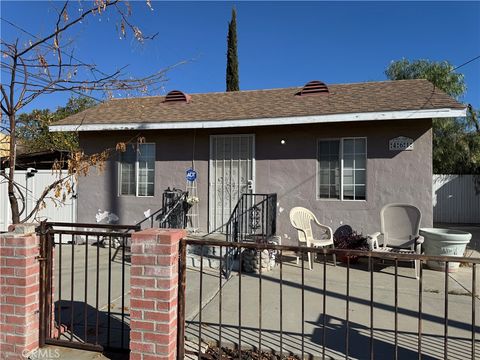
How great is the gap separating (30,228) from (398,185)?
683cm

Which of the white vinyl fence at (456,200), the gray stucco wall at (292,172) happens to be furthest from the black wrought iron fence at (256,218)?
the white vinyl fence at (456,200)

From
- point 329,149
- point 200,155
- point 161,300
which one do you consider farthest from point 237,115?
point 161,300

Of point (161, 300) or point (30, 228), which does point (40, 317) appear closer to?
point (30, 228)

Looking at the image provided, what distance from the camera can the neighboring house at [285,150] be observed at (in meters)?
7.79

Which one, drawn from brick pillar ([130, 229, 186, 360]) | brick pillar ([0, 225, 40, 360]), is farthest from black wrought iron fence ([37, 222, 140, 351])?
brick pillar ([130, 229, 186, 360])

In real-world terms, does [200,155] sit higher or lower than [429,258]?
higher

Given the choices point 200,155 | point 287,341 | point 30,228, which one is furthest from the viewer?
point 200,155

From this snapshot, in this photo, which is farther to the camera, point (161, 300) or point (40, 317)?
point (40, 317)

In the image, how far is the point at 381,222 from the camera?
7605 millimetres

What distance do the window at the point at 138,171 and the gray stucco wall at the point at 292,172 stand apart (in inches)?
6.8

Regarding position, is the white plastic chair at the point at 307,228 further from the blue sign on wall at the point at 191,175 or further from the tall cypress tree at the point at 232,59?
the tall cypress tree at the point at 232,59

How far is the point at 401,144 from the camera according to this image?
783cm

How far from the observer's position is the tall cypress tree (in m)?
18.9

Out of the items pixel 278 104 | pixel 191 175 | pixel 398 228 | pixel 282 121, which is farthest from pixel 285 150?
pixel 398 228
